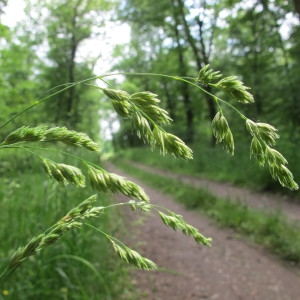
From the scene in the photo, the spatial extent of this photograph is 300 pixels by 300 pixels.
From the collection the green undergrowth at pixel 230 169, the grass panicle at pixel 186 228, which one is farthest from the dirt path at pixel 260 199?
the grass panicle at pixel 186 228

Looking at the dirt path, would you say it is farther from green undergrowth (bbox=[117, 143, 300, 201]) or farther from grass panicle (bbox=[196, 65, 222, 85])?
grass panicle (bbox=[196, 65, 222, 85])

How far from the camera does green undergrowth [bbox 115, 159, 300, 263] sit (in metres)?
5.43

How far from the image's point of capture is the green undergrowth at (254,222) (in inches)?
214

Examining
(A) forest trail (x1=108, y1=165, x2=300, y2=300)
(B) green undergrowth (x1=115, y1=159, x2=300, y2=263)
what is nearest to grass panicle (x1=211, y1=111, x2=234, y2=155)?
(A) forest trail (x1=108, y1=165, x2=300, y2=300)

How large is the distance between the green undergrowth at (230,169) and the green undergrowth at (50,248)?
6187 millimetres

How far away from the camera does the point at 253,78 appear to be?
1501 cm

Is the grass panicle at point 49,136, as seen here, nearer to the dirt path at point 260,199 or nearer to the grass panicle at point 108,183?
the grass panicle at point 108,183

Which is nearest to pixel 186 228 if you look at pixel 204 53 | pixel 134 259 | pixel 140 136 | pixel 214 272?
pixel 134 259

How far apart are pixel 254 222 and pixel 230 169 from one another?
621 cm

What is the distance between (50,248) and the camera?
3.09 m

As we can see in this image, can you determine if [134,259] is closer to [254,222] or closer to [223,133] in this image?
[223,133]

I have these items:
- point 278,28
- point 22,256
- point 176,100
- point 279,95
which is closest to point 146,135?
point 22,256

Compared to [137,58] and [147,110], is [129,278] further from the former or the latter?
[137,58]

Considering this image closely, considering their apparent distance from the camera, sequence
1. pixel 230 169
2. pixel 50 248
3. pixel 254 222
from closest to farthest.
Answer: pixel 50 248 → pixel 254 222 → pixel 230 169
